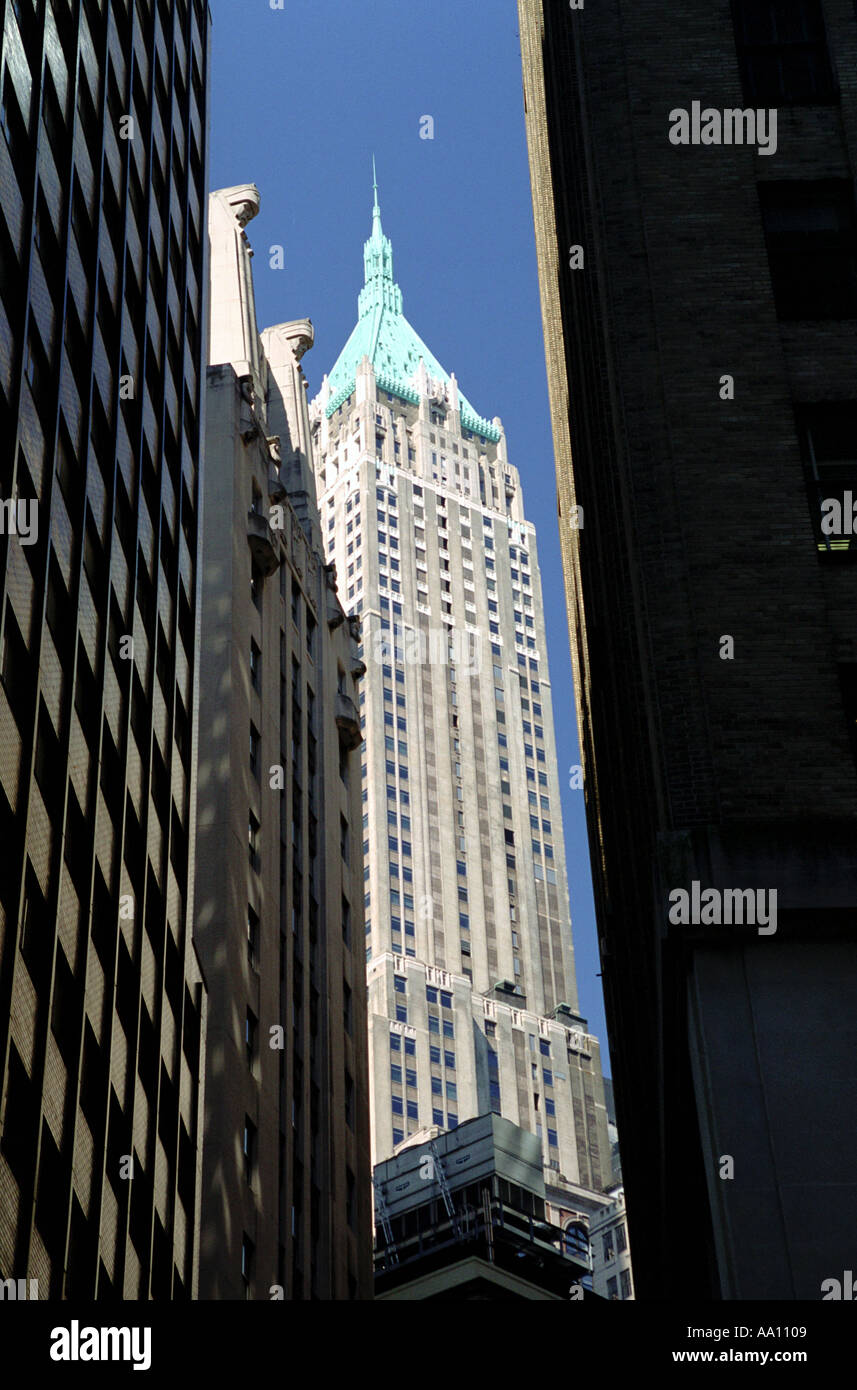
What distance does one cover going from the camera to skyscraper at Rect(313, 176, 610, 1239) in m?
164

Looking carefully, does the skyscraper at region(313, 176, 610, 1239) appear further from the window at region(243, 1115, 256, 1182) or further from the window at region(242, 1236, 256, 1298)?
the window at region(242, 1236, 256, 1298)

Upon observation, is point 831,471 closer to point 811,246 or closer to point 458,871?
point 811,246

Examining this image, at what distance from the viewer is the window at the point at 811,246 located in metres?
30.5

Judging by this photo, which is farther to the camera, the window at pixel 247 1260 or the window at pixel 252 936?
the window at pixel 252 936

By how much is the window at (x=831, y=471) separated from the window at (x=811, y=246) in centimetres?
200

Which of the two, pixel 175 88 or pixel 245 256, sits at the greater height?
pixel 245 256

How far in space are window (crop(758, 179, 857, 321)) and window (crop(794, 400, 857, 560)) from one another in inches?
78.7

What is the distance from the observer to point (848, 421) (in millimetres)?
29172

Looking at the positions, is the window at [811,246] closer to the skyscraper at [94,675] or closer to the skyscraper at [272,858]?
the skyscraper at [94,675]

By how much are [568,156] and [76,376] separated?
12506 millimetres

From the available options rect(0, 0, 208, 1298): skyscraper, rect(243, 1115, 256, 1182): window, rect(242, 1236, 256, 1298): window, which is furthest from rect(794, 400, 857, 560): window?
rect(243, 1115, 256, 1182): window

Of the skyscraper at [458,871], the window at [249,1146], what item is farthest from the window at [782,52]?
the skyscraper at [458,871]
